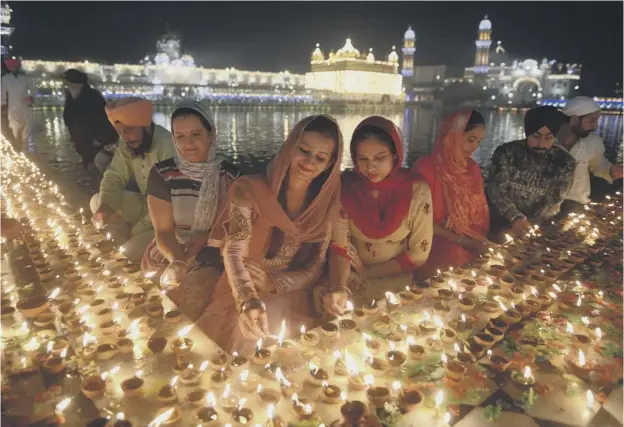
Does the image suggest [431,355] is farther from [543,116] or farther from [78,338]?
[543,116]

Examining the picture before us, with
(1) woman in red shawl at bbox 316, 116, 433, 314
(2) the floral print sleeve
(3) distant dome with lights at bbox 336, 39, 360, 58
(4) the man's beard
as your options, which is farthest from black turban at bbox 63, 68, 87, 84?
(3) distant dome with lights at bbox 336, 39, 360, 58

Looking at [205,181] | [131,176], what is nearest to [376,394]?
[205,181]

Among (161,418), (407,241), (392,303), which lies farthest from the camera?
(407,241)

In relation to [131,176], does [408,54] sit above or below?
above

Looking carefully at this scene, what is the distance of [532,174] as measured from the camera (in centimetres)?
394

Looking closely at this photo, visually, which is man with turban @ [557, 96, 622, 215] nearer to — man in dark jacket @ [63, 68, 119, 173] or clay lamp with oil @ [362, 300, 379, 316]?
clay lamp with oil @ [362, 300, 379, 316]

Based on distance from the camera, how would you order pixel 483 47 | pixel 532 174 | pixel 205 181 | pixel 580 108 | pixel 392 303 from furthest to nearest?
1. pixel 483 47
2. pixel 580 108
3. pixel 532 174
4. pixel 205 181
5. pixel 392 303

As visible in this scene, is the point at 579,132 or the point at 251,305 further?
the point at 579,132

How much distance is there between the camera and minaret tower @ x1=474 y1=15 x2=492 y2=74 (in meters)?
67.6

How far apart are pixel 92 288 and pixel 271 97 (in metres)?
56.2

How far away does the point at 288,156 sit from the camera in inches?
91.3

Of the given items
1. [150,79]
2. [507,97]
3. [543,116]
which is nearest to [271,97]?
[150,79]

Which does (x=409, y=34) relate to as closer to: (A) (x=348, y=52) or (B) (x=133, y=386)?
(A) (x=348, y=52)

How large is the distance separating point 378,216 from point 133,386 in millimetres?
1857
